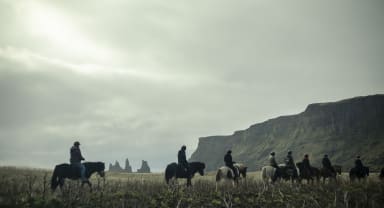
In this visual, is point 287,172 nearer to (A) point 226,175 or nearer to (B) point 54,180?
(A) point 226,175

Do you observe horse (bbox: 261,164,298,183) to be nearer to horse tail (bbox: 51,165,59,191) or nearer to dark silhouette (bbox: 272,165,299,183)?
dark silhouette (bbox: 272,165,299,183)

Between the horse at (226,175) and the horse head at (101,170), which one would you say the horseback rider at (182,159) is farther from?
the horse head at (101,170)

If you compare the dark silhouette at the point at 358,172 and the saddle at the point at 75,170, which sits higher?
the saddle at the point at 75,170

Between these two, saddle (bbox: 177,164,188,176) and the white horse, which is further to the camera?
the white horse

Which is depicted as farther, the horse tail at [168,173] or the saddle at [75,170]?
the horse tail at [168,173]

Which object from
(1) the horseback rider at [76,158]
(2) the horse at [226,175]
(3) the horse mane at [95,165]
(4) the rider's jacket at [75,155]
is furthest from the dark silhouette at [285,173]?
(4) the rider's jacket at [75,155]

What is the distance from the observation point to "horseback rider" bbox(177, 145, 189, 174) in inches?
1061

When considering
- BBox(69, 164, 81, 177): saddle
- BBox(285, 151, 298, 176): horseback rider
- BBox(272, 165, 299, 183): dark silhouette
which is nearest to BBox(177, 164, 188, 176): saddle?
BBox(272, 165, 299, 183): dark silhouette

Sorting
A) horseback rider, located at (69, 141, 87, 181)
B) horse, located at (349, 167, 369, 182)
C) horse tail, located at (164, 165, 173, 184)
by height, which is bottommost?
horse, located at (349, 167, 369, 182)

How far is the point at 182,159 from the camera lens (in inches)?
1080

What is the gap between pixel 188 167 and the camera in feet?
91.2

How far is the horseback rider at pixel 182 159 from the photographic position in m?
26.9

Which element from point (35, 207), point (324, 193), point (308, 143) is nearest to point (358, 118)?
point (308, 143)

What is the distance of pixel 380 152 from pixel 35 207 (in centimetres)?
15098
